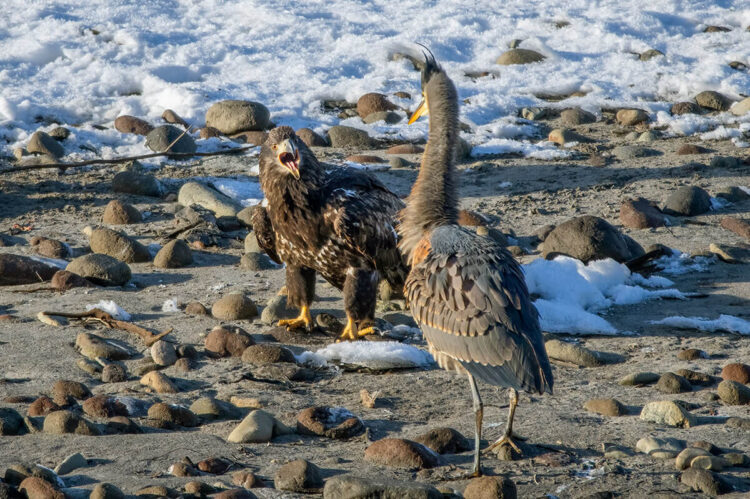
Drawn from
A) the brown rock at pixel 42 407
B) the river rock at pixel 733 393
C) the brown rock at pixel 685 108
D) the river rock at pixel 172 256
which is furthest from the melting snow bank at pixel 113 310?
the brown rock at pixel 685 108

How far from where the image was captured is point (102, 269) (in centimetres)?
775

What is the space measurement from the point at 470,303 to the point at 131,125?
7.88 meters

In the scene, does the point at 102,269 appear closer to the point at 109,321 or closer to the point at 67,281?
the point at 67,281

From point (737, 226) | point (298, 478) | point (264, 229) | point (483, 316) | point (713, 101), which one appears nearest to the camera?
point (298, 478)

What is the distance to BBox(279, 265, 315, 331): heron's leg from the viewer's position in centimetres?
719

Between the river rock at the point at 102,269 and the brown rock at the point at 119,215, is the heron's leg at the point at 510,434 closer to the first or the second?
the river rock at the point at 102,269

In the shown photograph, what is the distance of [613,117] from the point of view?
12883mm

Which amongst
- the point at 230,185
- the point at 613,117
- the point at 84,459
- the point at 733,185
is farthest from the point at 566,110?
the point at 84,459

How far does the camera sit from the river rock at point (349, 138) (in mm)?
11820

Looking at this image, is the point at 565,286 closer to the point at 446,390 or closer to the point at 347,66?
the point at 446,390

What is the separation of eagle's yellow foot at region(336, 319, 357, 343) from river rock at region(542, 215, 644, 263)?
2.08 m

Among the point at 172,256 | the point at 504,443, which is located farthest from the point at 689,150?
the point at 504,443

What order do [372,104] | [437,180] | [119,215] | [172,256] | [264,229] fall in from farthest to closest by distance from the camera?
[372,104] < [119,215] < [172,256] < [264,229] < [437,180]

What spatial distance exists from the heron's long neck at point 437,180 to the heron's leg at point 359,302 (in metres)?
1.29
